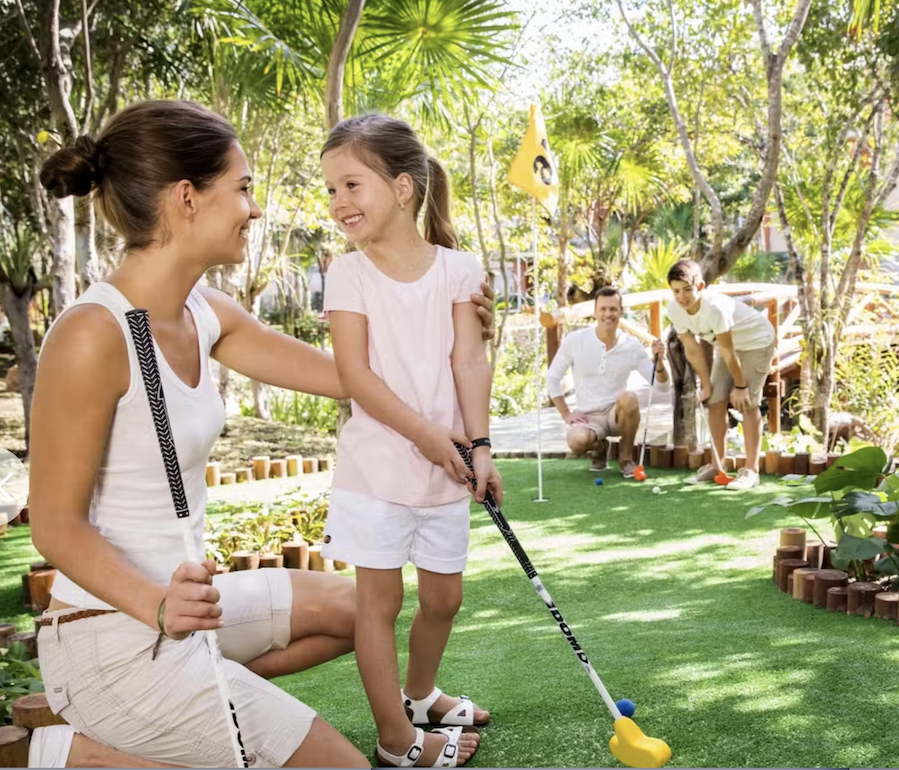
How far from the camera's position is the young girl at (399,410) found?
2.58m

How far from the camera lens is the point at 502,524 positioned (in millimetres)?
2428

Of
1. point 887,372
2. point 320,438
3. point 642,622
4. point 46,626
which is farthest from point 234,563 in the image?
point 887,372

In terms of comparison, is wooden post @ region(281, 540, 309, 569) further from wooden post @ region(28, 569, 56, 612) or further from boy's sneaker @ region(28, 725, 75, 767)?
boy's sneaker @ region(28, 725, 75, 767)

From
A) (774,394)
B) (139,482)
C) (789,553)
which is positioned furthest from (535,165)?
(139,482)

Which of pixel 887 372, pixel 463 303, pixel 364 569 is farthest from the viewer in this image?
pixel 887 372

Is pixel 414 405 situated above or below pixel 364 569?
above

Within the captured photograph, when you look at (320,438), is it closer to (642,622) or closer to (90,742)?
(642,622)

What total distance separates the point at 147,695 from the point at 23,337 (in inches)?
315

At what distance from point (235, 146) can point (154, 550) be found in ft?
2.39

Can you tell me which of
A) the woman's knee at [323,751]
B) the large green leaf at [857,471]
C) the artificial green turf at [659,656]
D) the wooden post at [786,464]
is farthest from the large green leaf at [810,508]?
the wooden post at [786,464]

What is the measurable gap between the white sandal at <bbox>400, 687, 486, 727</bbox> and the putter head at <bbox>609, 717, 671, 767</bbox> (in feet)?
1.83

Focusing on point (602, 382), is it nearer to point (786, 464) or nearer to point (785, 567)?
point (786, 464)

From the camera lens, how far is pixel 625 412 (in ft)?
24.4

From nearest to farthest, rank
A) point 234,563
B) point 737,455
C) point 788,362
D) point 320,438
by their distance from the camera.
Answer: point 234,563 → point 737,455 → point 320,438 → point 788,362
